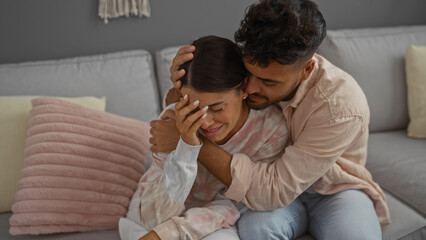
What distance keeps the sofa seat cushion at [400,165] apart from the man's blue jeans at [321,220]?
0.35 meters

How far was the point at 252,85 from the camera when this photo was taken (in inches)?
47.4

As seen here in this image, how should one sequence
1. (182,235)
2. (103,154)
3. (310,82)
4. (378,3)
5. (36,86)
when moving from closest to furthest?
1. (182,235)
2. (310,82)
3. (103,154)
4. (36,86)
5. (378,3)

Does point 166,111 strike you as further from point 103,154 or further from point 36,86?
point 36,86

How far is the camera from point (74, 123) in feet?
5.02

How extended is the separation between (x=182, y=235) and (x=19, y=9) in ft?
4.75

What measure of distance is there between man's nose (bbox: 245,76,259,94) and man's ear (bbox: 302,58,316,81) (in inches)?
6.7

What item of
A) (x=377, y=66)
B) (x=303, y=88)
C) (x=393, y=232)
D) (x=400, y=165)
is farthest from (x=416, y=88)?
(x=303, y=88)

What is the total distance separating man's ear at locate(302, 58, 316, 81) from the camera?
4.11ft

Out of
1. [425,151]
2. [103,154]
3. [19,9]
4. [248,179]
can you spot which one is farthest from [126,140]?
[425,151]

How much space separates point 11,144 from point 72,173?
300mm

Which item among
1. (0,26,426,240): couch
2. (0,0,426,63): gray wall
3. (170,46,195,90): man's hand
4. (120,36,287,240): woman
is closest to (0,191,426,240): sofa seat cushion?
(0,26,426,240): couch

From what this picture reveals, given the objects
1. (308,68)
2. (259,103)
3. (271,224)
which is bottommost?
(271,224)

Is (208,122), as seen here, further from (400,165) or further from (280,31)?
(400,165)

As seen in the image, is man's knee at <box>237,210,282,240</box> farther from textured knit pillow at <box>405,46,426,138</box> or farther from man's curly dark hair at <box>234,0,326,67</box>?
textured knit pillow at <box>405,46,426,138</box>
